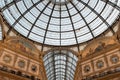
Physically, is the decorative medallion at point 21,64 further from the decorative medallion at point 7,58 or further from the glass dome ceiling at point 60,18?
the glass dome ceiling at point 60,18

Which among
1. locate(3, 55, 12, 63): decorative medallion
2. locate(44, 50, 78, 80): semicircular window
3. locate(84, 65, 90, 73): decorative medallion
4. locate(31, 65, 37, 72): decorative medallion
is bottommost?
locate(84, 65, 90, 73): decorative medallion

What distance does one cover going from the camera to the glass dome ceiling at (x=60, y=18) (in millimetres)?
30894

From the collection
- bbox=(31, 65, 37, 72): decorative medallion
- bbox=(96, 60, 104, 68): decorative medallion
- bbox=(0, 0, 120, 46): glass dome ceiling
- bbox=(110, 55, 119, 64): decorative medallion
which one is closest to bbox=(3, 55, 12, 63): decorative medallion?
bbox=(31, 65, 37, 72): decorative medallion

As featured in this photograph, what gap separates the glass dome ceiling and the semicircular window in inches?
149

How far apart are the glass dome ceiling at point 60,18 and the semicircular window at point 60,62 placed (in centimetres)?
377

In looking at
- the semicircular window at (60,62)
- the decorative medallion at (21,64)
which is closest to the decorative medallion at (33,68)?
the decorative medallion at (21,64)

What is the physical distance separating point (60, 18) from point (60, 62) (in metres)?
13.8

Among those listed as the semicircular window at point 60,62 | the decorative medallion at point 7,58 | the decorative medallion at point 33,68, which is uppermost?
the semicircular window at point 60,62

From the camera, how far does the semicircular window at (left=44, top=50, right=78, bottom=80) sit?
127 feet

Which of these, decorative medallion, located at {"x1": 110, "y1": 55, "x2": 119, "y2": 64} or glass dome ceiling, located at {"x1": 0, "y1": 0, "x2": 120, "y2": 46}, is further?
glass dome ceiling, located at {"x1": 0, "y1": 0, "x2": 120, "y2": 46}

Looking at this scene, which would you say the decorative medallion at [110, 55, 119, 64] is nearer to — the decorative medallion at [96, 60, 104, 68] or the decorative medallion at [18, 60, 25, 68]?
the decorative medallion at [96, 60, 104, 68]

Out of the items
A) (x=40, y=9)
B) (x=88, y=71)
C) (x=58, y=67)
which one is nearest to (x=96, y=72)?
(x=88, y=71)

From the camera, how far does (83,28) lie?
3406 cm

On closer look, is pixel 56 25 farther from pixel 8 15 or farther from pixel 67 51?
pixel 8 15
